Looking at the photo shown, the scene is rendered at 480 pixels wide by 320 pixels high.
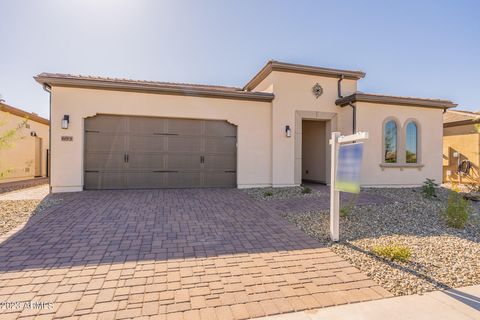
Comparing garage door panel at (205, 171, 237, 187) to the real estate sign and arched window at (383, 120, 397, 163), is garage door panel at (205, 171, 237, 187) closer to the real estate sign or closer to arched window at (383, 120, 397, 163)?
the real estate sign

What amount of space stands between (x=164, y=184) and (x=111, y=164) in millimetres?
1992

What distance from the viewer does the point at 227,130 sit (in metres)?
10.1

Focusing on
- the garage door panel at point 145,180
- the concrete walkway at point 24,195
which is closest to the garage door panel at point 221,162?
the garage door panel at point 145,180

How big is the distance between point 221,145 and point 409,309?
8175 mm

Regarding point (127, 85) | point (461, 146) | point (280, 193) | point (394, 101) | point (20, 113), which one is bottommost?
point (280, 193)

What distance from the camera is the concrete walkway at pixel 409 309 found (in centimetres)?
245

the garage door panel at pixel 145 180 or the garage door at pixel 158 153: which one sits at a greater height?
the garage door at pixel 158 153

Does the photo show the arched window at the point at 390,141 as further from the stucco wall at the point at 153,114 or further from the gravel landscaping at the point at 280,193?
the stucco wall at the point at 153,114

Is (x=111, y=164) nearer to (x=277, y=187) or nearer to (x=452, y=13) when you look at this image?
(x=277, y=187)

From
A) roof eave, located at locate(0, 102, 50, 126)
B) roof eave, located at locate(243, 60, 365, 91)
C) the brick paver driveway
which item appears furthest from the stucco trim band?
roof eave, located at locate(0, 102, 50, 126)

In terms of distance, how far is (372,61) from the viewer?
10578 mm

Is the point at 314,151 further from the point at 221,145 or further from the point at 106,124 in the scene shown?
the point at 106,124

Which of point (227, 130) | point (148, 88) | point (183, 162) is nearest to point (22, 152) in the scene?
point (148, 88)

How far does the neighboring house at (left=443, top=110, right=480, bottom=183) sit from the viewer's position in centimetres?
1356
